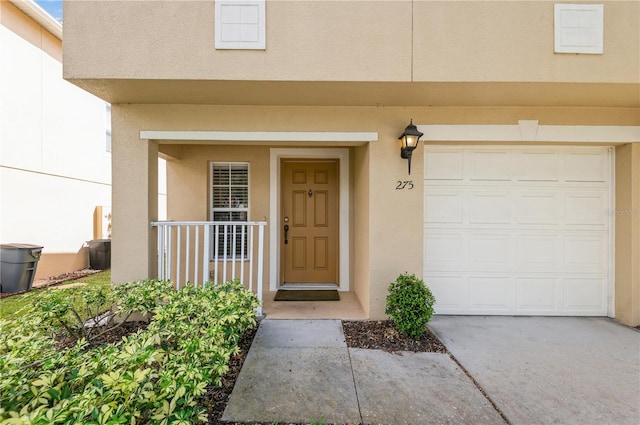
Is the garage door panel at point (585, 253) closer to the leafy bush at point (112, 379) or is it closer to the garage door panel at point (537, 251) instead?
the garage door panel at point (537, 251)

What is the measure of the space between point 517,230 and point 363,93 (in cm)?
297

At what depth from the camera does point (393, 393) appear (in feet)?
8.11

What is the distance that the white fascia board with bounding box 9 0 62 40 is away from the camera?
588 centimetres

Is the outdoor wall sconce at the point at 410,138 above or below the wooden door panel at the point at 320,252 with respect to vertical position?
above

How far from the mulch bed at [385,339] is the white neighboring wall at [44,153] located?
271 inches

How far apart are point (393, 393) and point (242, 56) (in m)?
3.65

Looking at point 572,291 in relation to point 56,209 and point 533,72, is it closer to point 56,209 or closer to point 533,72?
point 533,72

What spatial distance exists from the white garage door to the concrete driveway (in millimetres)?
317

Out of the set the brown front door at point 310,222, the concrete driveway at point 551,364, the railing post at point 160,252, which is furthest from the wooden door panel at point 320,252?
the railing post at point 160,252

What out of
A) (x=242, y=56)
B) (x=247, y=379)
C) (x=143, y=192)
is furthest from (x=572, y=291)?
(x=143, y=192)

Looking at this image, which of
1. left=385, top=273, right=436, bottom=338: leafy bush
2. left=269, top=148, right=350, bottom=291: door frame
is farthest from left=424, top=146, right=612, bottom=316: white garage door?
left=269, top=148, right=350, bottom=291: door frame

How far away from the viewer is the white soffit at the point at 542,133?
153 inches

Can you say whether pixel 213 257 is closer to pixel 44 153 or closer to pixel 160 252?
pixel 160 252

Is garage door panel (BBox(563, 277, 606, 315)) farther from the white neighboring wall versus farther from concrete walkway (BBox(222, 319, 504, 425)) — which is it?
the white neighboring wall
